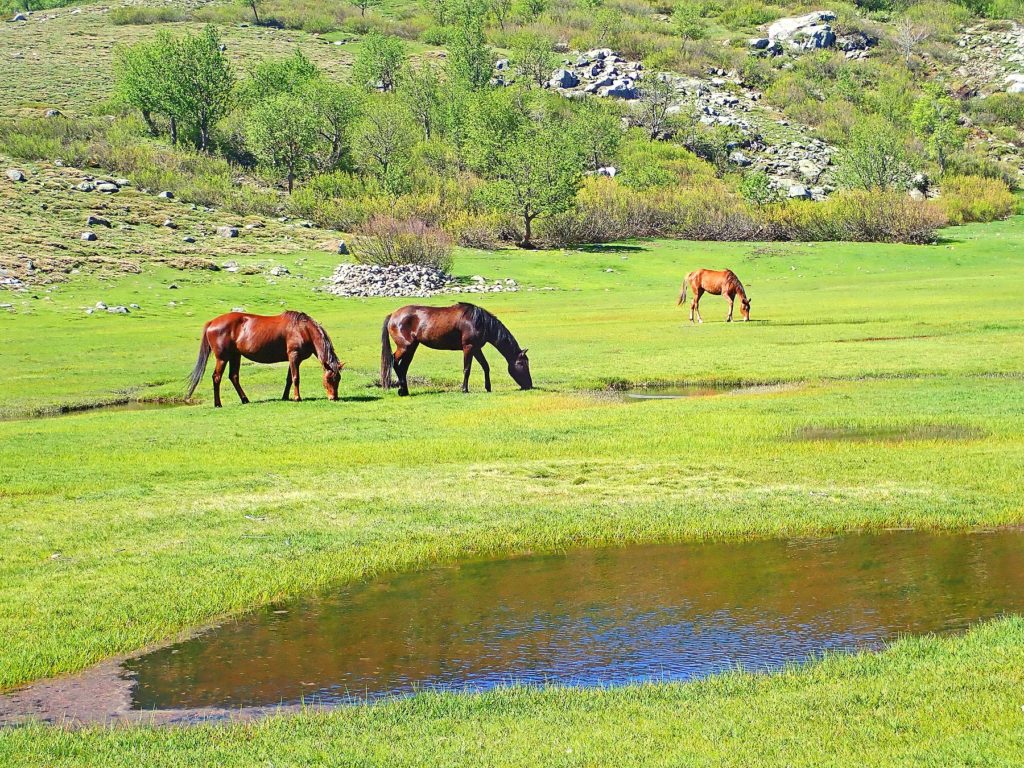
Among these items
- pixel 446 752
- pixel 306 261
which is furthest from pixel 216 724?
pixel 306 261

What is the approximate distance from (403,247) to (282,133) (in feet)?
107

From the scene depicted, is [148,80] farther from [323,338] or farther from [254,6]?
[323,338]

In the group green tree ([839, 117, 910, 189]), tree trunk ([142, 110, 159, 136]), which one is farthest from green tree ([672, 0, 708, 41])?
tree trunk ([142, 110, 159, 136])

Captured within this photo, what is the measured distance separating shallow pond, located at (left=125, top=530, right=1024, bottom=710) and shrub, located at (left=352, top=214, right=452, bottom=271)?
162 ft

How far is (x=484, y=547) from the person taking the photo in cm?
1270

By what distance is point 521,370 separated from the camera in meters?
25.6

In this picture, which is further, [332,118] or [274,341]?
[332,118]

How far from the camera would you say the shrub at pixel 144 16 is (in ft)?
469

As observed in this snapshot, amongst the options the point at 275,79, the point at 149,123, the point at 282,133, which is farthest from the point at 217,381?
the point at 275,79

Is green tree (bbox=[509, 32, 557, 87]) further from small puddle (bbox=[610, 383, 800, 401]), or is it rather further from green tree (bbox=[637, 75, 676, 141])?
small puddle (bbox=[610, 383, 800, 401])

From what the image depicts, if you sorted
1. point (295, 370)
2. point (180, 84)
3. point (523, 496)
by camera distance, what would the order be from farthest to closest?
point (180, 84), point (295, 370), point (523, 496)

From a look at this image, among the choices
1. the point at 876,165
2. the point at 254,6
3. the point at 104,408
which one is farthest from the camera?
the point at 254,6

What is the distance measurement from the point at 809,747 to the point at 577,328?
34.4 meters

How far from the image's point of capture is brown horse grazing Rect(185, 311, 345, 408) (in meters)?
23.7
